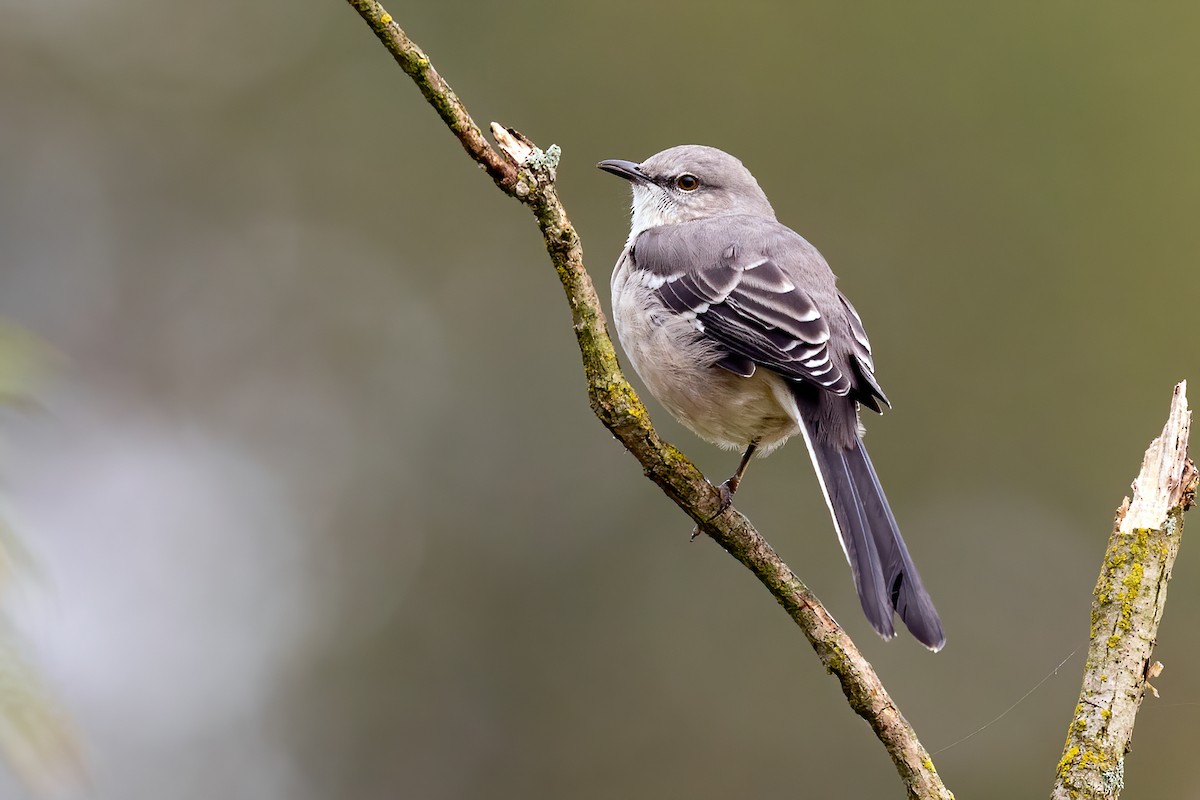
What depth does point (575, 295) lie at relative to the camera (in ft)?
9.82

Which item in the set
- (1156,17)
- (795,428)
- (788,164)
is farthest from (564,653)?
(1156,17)

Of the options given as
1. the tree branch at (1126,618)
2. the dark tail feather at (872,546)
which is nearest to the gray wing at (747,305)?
the dark tail feather at (872,546)

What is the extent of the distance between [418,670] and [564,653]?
1190 mm

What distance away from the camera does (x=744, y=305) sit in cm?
393

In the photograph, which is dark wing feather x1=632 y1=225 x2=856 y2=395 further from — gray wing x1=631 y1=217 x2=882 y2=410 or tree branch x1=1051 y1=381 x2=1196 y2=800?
tree branch x1=1051 y1=381 x2=1196 y2=800

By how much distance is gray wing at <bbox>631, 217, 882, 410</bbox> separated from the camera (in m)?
3.73

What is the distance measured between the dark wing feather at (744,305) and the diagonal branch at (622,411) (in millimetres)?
764

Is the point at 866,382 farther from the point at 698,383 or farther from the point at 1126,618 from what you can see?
the point at 1126,618

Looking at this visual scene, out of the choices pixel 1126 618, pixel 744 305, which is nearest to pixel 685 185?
pixel 744 305

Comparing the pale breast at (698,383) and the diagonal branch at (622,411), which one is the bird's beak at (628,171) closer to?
the pale breast at (698,383)

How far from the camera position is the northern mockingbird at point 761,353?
11.1 feet

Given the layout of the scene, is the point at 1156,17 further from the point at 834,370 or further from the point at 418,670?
the point at 418,670

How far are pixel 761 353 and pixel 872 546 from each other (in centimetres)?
85

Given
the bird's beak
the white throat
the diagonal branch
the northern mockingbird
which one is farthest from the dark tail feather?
the bird's beak
